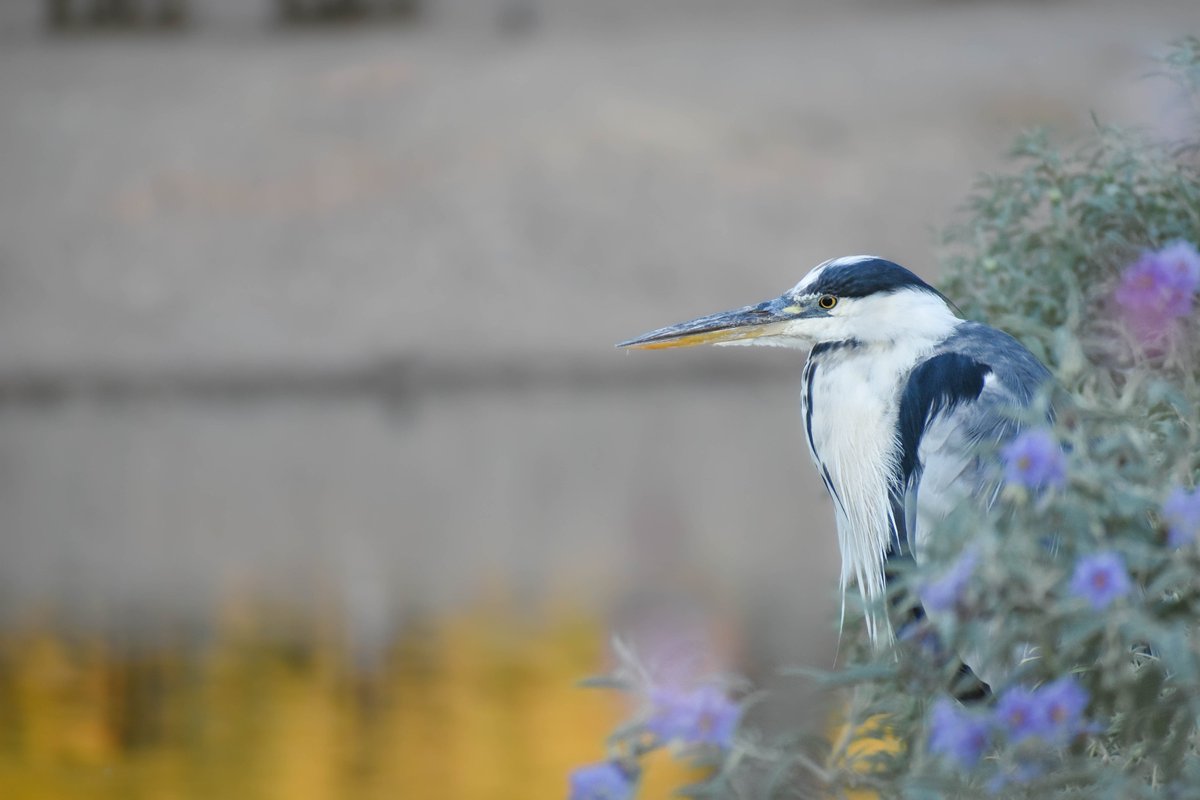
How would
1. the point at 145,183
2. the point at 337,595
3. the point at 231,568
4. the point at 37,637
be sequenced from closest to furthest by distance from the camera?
the point at 37,637
the point at 337,595
the point at 231,568
the point at 145,183

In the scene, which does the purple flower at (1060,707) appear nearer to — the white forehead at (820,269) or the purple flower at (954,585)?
the purple flower at (954,585)

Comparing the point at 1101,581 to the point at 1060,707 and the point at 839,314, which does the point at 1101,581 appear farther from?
the point at 839,314

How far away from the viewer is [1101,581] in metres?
1.40

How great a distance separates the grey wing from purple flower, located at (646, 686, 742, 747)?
24.1 inches

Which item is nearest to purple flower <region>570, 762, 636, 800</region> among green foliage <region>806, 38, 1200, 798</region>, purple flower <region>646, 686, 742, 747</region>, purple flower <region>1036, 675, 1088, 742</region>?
purple flower <region>646, 686, 742, 747</region>

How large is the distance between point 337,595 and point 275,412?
8405mm

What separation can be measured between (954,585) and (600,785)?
393mm

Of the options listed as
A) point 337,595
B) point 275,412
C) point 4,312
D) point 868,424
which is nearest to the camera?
point 868,424

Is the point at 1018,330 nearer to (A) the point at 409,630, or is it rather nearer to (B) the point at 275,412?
(A) the point at 409,630

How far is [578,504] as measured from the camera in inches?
344

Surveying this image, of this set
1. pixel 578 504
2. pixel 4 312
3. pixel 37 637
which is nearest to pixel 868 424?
pixel 37 637

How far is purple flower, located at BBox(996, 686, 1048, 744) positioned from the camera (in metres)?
1.40

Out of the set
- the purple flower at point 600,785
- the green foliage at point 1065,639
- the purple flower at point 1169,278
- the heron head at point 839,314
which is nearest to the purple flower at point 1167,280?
the purple flower at point 1169,278

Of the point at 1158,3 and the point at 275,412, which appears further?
the point at 1158,3
